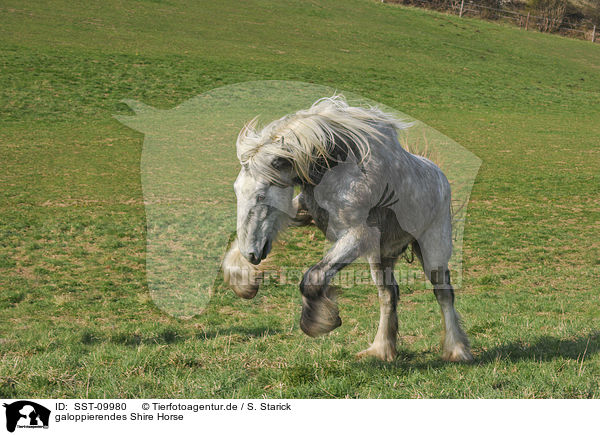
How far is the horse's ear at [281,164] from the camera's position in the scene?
3.68 metres

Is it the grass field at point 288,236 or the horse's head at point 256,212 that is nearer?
the horse's head at point 256,212

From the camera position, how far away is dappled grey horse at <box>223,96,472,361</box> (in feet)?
12.1

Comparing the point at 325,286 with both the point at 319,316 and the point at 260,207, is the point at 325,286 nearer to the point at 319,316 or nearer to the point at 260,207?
the point at 319,316

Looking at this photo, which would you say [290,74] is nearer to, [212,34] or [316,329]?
[212,34]

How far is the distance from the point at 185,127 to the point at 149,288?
14.0 meters

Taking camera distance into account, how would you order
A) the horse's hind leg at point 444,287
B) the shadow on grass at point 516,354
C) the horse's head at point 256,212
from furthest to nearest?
the horse's hind leg at point 444,287
the shadow on grass at point 516,354
the horse's head at point 256,212

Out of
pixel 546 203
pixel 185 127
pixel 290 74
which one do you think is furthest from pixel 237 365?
pixel 290 74

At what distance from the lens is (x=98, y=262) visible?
32.2ft

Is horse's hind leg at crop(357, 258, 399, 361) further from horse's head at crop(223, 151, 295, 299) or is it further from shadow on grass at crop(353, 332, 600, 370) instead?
horse's head at crop(223, 151, 295, 299)

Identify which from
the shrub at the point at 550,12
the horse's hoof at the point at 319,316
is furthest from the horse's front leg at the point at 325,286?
the shrub at the point at 550,12

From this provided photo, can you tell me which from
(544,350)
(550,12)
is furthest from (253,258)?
(550,12)

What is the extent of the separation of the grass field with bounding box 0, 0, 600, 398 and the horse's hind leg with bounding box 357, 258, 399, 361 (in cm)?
21

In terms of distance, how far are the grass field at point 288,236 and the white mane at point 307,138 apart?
1.52 m

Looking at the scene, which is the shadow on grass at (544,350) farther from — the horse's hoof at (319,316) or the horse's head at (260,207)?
the horse's head at (260,207)
